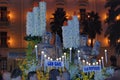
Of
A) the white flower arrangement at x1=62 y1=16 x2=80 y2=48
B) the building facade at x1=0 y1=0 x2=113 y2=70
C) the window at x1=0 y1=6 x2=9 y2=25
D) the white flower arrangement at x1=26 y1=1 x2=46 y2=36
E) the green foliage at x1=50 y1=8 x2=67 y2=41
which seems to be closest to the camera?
the white flower arrangement at x1=26 y1=1 x2=46 y2=36

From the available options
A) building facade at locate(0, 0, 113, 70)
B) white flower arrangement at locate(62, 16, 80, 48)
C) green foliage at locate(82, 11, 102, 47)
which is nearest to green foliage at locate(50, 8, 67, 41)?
building facade at locate(0, 0, 113, 70)

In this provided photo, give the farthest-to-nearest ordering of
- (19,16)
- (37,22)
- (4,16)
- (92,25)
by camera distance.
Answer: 1. (19,16)
2. (4,16)
3. (92,25)
4. (37,22)

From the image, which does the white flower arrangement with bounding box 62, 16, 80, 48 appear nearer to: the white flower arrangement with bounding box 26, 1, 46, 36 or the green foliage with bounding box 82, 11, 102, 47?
the white flower arrangement with bounding box 26, 1, 46, 36

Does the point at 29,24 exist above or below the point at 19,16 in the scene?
below

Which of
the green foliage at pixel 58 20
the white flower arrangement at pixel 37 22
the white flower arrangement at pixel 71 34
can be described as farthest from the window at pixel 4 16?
the white flower arrangement at pixel 37 22

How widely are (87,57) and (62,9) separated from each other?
3854cm

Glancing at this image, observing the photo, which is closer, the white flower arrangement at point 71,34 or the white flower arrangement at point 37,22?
the white flower arrangement at point 37,22

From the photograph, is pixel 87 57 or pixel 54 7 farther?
pixel 54 7

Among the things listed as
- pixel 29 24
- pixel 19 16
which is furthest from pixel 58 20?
pixel 29 24

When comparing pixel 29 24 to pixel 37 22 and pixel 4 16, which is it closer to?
pixel 37 22

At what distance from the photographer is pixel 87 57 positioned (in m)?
14.6

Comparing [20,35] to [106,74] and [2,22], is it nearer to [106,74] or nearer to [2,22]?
[2,22]

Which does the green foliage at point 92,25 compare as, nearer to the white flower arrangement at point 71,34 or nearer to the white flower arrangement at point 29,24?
the white flower arrangement at point 71,34

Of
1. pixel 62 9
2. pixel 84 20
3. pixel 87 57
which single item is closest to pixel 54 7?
pixel 62 9
